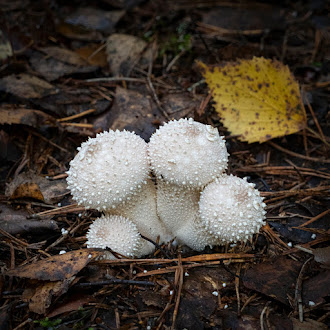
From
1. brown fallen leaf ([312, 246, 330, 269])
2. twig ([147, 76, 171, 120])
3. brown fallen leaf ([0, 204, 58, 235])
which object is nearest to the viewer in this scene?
brown fallen leaf ([312, 246, 330, 269])

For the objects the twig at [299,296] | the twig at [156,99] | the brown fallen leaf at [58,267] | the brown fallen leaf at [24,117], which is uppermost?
the twig at [156,99]

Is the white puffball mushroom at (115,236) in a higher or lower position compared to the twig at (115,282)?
higher

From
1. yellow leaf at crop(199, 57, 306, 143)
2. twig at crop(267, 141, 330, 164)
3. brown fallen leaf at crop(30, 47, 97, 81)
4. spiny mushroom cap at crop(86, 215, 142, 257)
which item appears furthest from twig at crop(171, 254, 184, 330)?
brown fallen leaf at crop(30, 47, 97, 81)

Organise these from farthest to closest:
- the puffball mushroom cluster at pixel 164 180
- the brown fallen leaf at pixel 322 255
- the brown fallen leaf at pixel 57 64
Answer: the brown fallen leaf at pixel 57 64
the brown fallen leaf at pixel 322 255
the puffball mushroom cluster at pixel 164 180

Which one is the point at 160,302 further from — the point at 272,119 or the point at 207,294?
the point at 272,119

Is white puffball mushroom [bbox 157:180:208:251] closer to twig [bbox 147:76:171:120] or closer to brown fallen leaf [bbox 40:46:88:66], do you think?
twig [bbox 147:76:171:120]

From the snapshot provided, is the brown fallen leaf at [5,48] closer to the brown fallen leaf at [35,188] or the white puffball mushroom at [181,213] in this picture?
the brown fallen leaf at [35,188]

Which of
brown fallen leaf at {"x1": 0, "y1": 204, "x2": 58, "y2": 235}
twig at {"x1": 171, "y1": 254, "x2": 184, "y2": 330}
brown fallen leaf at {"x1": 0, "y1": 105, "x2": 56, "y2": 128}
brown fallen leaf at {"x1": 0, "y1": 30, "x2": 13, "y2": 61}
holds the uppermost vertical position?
brown fallen leaf at {"x1": 0, "y1": 30, "x2": 13, "y2": 61}

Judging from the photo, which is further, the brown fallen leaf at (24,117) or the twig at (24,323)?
the brown fallen leaf at (24,117)

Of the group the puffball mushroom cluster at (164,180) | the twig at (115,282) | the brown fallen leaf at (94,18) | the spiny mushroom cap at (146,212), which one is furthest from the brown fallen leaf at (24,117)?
the twig at (115,282)
